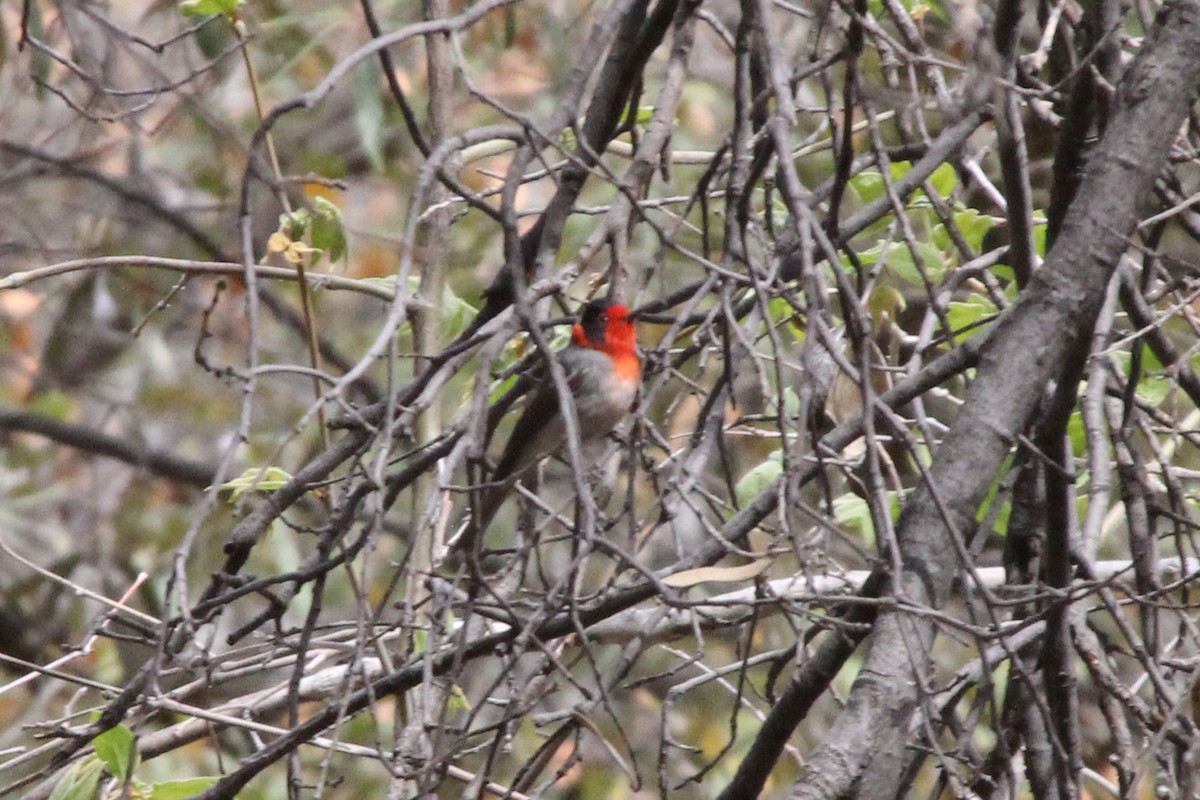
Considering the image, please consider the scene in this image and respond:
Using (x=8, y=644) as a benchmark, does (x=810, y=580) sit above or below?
above

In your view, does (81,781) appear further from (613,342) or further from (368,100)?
(368,100)

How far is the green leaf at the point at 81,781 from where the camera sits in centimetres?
289

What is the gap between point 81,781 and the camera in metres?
2.89

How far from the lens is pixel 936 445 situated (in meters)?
2.48

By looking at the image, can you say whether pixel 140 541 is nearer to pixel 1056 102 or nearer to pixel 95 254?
pixel 95 254

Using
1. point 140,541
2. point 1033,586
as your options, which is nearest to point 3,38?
point 140,541

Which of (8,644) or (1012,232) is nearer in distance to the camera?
(1012,232)

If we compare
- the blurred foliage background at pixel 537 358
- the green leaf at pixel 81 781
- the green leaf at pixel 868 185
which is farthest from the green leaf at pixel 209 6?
the green leaf at pixel 81 781

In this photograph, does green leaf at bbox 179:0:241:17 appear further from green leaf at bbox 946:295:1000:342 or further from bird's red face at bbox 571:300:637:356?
green leaf at bbox 946:295:1000:342

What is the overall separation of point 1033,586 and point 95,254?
6.07 m

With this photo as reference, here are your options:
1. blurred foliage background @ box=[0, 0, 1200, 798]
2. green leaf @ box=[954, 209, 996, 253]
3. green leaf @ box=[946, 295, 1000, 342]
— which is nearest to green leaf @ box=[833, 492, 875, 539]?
blurred foliage background @ box=[0, 0, 1200, 798]

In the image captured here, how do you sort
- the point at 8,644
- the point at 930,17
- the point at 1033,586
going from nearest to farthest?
the point at 1033,586 → the point at 930,17 → the point at 8,644

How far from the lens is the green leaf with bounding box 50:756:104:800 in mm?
2889

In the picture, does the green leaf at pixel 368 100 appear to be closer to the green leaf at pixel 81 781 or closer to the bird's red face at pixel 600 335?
the bird's red face at pixel 600 335
